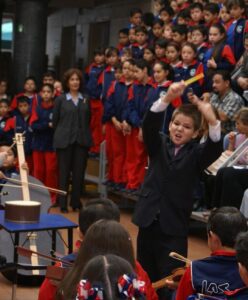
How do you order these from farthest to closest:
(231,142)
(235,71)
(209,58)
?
(209,58)
(235,71)
(231,142)

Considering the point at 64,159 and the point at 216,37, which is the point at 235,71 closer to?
the point at 216,37

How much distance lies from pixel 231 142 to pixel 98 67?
5617mm

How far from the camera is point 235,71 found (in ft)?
28.7

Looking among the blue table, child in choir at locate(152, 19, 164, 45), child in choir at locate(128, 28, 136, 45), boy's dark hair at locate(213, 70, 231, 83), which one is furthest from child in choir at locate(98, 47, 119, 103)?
the blue table

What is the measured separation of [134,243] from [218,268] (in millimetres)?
4327

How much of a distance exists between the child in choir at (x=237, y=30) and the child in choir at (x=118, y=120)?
4.27 ft

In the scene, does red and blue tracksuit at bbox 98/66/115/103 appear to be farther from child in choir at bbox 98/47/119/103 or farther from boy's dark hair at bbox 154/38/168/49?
boy's dark hair at bbox 154/38/168/49

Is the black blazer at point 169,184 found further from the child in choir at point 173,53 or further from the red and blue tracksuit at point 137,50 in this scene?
the red and blue tracksuit at point 137,50

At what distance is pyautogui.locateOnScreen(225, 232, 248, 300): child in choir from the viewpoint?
10.3 ft

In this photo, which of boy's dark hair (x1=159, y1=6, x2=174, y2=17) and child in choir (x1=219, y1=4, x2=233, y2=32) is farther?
Result: boy's dark hair (x1=159, y1=6, x2=174, y2=17)

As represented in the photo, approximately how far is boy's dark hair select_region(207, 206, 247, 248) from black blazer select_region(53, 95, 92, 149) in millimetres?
6320

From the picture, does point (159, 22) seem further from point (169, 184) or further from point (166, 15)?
point (169, 184)

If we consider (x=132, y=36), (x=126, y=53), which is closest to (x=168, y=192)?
(x=126, y=53)

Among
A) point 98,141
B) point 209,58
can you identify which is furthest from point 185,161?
point 98,141
